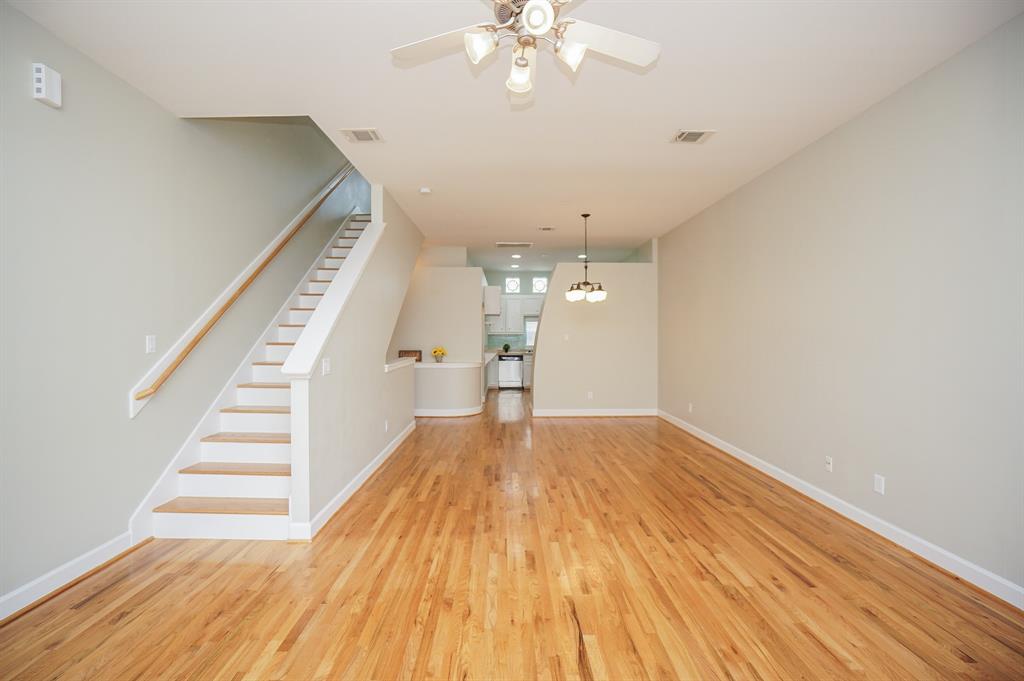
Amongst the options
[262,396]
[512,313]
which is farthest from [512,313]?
[262,396]

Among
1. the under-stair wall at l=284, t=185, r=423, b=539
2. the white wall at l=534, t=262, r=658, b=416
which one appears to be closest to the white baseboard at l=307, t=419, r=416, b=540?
the under-stair wall at l=284, t=185, r=423, b=539

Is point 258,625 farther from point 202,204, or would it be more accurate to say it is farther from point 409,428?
point 409,428

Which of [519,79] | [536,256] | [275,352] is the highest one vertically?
[536,256]

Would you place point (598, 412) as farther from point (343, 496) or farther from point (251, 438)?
point (251, 438)

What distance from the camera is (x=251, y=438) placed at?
3482 mm

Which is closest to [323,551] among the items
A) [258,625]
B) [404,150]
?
[258,625]

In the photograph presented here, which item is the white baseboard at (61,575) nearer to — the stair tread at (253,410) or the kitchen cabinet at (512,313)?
the stair tread at (253,410)

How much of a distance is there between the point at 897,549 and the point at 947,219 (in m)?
1.95

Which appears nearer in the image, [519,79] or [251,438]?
[519,79]

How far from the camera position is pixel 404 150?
3.79 meters

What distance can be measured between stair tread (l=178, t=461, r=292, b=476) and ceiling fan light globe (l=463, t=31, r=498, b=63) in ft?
9.23

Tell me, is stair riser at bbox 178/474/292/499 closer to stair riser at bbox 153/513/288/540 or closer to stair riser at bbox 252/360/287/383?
stair riser at bbox 153/513/288/540

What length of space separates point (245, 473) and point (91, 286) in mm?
1441

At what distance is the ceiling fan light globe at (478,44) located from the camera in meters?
1.69
